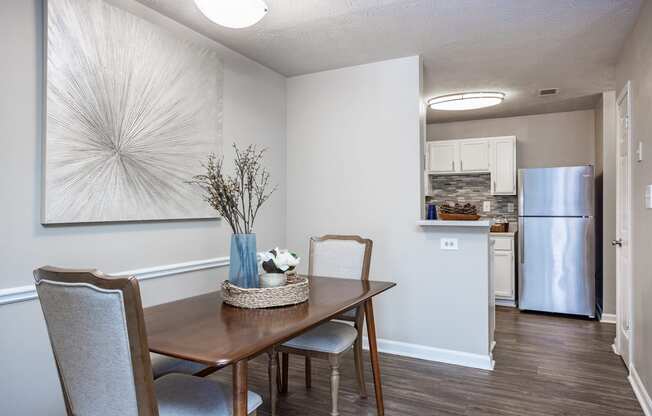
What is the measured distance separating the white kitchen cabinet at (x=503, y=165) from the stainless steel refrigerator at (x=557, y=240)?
0.38 meters

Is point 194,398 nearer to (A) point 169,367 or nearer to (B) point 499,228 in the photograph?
(A) point 169,367

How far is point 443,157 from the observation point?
5.53m

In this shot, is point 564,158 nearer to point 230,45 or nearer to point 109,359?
point 230,45

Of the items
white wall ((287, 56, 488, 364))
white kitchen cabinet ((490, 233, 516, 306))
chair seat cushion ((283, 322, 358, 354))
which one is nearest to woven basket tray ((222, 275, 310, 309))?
chair seat cushion ((283, 322, 358, 354))

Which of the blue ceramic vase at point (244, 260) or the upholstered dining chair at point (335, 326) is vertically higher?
the blue ceramic vase at point (244, 260)

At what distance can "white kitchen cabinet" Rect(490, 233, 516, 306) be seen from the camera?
5012 millimetres

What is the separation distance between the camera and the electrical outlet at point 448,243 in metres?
3.25

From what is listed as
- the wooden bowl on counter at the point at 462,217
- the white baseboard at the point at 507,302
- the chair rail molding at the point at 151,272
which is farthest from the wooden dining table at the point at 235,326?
the white baseboard at the point at 507,302

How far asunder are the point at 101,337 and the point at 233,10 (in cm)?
161

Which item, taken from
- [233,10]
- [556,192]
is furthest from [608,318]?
[233,10]

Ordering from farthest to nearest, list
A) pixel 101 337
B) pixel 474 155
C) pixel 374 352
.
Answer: pixel 474 155
pixel 374 352
pixel 101 337

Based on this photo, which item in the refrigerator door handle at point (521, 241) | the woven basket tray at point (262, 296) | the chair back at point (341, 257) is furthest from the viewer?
the refrigerator door handle at point (521, 241)

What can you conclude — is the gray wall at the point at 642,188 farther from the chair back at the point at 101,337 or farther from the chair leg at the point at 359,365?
the chair back at the point at 101,337

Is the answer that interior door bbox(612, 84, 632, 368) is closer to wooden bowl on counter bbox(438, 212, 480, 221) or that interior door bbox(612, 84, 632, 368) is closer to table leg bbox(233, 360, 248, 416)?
wooden bowl on counter bbox(438, 212, 480, 221)
